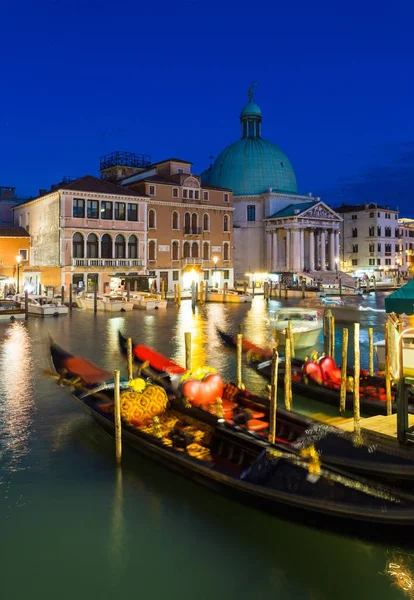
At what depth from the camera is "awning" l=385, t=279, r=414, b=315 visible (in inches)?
427

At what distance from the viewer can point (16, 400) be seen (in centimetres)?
1240

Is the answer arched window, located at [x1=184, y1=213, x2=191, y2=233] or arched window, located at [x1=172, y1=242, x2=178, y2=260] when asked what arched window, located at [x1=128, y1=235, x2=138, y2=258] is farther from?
arched window, located at [x1=184, y1=213, x2=191, y2=233]

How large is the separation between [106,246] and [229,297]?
10338 mm

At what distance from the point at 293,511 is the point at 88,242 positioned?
1407 inches

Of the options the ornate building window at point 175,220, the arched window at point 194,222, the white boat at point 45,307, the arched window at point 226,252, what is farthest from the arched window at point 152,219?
the white boat at point 45,307

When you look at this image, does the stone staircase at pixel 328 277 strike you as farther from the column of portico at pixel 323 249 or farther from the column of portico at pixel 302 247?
the column of portico at pixel 323 249

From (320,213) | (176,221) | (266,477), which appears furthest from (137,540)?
(320,213)

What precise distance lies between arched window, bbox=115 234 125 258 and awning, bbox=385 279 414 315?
32649 mm

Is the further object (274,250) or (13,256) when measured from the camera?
(274,250)

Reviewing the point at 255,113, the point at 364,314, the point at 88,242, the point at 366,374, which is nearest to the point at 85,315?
the point at 88,242

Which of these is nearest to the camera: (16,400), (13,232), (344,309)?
(16,400)

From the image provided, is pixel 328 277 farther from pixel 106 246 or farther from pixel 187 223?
pixel 106 246

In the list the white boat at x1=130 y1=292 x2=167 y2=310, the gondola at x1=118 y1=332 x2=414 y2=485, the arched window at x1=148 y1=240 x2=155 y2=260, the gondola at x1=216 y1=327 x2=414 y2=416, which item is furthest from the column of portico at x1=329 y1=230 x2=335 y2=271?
the gondola at x1=118 y1=332 x2=414 y2=485

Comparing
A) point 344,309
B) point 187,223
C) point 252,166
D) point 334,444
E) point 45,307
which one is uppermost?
point 252,166
